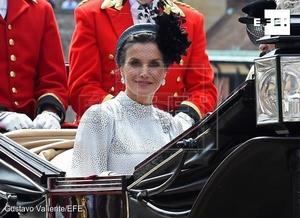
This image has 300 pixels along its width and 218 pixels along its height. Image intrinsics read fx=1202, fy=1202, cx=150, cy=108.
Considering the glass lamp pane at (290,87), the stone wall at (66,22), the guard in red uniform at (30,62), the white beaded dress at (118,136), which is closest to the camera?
the glass lamp pane at (290,87)

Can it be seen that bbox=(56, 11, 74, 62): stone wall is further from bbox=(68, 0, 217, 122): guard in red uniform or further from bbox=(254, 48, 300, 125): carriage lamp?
bbox=(254, 48, 300, 125): carriage lamp

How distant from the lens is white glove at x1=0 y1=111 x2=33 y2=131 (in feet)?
14.9

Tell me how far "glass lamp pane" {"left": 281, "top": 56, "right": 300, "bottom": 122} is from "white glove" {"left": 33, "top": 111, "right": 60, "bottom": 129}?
154cm

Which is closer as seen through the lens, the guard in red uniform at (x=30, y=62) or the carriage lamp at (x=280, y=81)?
the carriage lamp at (x=280, y=81)

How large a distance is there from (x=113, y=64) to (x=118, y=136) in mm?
329

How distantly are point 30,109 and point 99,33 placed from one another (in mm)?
746

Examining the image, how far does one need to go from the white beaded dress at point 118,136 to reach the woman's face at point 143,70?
4 cm

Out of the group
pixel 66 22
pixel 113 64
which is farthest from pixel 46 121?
pixel 66 22

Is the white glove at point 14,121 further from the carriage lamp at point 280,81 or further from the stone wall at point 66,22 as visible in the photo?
the stone wall at point 66,22

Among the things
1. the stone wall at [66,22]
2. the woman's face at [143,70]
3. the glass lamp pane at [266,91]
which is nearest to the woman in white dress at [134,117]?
the woman's face at [143,70]

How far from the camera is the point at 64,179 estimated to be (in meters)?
3.91

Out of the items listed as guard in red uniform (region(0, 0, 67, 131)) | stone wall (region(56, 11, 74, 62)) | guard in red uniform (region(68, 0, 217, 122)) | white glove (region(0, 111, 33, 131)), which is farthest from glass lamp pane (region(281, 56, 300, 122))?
stone wall (region(56, 11, 74, 62))

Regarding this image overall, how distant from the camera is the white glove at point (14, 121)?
4.56 meters

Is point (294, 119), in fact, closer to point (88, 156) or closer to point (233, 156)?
point (233, 156)
